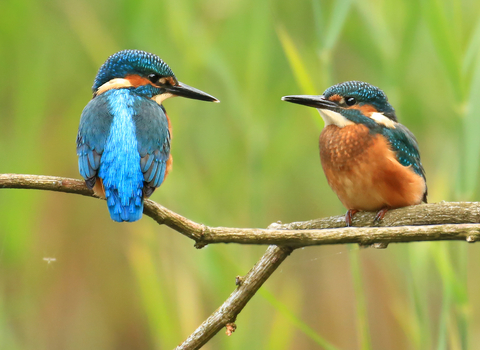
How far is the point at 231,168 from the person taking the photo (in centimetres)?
277

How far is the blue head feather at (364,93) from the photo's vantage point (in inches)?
86.8

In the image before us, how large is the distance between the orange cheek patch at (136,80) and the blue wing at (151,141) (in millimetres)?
95

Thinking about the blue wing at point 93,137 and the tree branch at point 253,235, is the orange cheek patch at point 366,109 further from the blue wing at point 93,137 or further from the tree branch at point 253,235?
the blue wing at point 93,137

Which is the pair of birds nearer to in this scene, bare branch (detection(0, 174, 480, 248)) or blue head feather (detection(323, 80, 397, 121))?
blue head feather (detection(323, 80, 397, 121))

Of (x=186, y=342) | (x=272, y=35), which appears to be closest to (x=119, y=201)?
(x=186, y=342)

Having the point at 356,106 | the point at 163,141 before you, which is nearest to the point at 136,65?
the point at 163,141

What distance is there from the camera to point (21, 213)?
2559 millimetres

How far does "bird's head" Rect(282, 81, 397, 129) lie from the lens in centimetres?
222

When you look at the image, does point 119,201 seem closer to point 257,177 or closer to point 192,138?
point 257,177

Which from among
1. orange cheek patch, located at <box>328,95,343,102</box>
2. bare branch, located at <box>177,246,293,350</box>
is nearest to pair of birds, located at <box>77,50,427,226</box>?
orange cheek patch, located at <box>328,95,343,102</box>

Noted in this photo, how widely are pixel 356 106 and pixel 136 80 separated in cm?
86

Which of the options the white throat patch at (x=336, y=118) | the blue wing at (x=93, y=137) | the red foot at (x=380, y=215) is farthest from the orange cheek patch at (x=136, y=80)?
the red foot at (x=380, y=215)

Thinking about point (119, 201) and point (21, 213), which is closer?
point (119, 201)

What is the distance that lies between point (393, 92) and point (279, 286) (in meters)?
1.41
